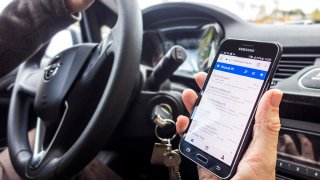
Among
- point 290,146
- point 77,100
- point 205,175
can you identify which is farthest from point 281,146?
point 77,100

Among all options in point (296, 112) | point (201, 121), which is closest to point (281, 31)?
point (296, 112)

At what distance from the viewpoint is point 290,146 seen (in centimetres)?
79

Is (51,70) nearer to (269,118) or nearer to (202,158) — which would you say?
(202,158)

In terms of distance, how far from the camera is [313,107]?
0.75m

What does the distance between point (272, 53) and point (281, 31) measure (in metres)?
0.32

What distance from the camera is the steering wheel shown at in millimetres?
722

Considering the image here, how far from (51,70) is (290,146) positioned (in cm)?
55

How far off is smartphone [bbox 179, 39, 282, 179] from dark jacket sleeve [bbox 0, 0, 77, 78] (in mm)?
391

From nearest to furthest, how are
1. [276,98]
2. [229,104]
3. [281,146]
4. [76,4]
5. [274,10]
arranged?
1. [276,98]
2. [229,104]
3. [281,146]
4. [76,4]
5. [274,10]

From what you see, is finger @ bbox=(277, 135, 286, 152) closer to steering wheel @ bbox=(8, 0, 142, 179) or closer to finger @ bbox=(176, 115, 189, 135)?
finger @ bbox=(176, 115, 189, 135)

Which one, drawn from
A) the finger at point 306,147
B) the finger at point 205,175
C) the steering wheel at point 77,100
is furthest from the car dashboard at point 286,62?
the steering wheel at point 77,100

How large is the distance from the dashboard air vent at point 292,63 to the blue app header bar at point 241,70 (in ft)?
0.58

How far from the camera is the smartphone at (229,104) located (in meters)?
A: 0.66

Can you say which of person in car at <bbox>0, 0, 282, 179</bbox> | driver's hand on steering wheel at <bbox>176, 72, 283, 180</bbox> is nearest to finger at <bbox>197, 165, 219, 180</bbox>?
person in car at <bbox>0, 0, 282, 179</bbox>
